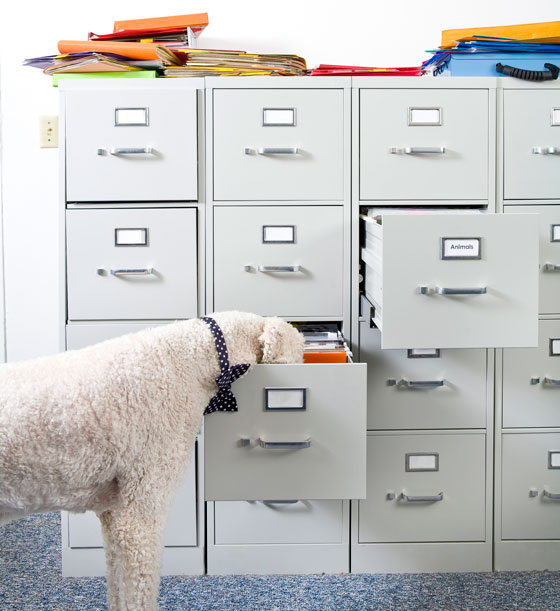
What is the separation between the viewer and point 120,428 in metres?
1.47

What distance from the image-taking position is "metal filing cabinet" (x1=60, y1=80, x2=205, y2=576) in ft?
7.03

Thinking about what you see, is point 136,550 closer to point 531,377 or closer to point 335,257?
point 335,257

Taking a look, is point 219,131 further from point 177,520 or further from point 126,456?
point 177,520

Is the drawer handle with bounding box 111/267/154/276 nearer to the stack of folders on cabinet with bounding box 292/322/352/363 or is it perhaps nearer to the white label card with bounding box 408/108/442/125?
the stack of folders on cabinet with bounding box 292/322/352/363

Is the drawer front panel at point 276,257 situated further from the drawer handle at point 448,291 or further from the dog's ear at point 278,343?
the drawer handle at point 448,291

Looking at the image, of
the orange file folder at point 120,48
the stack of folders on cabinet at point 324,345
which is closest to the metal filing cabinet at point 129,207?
the orange file folder at point 120,48

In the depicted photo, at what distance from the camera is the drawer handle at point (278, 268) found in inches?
85.6

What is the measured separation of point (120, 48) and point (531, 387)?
1.73 m

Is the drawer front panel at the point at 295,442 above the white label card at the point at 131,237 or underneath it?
underneath

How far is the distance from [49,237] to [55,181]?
23 cm

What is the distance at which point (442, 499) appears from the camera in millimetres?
2279

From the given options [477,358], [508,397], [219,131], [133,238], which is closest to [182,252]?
[133,238]

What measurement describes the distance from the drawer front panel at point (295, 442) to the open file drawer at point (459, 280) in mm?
195

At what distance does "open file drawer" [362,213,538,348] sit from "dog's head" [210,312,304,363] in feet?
0.81
